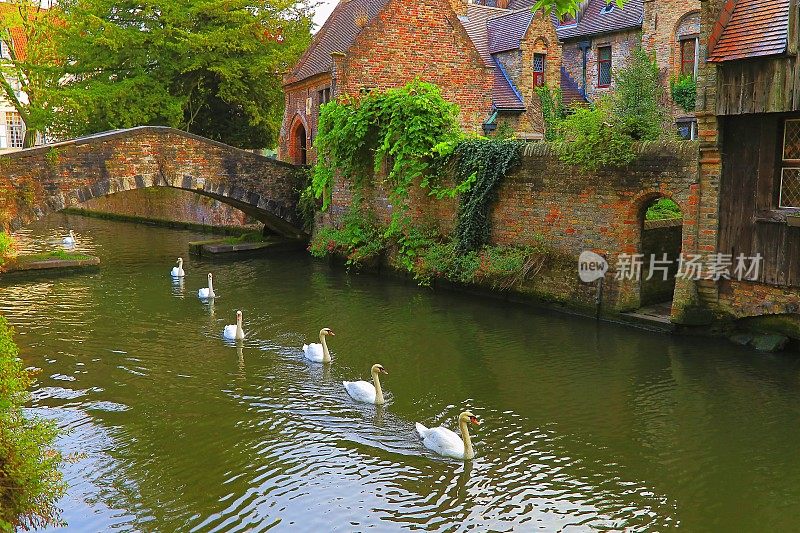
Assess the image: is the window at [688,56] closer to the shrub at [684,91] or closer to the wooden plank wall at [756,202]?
the shrub at [684,91]

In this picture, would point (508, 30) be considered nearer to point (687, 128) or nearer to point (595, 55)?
point (595, 55)

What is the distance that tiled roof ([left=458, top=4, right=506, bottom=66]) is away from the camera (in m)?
28.7

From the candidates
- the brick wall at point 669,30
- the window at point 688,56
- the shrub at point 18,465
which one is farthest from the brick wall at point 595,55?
the shrub at point 18,465

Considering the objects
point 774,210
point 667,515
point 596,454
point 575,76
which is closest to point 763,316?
point 774,210

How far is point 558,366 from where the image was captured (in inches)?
475

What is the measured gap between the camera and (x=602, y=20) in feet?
95.9

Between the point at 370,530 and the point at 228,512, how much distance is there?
51.7 inches

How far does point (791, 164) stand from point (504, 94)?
15.8 metres

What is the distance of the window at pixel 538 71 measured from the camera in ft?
90.9

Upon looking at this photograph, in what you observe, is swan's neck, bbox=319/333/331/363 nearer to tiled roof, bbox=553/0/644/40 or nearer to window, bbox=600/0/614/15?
tiled roof, bbox=553/0/644/40

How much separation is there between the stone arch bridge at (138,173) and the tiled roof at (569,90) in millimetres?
10068

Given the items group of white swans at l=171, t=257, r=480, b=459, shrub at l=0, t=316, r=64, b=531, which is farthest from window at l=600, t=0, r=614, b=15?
shrub at l=0, t=316, r=64, b=531

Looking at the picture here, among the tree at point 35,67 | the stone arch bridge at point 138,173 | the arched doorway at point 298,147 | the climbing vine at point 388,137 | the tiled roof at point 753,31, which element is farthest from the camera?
the arched doorway at point 298,147

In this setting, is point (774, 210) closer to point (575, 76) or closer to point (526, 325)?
point (526, 325)
